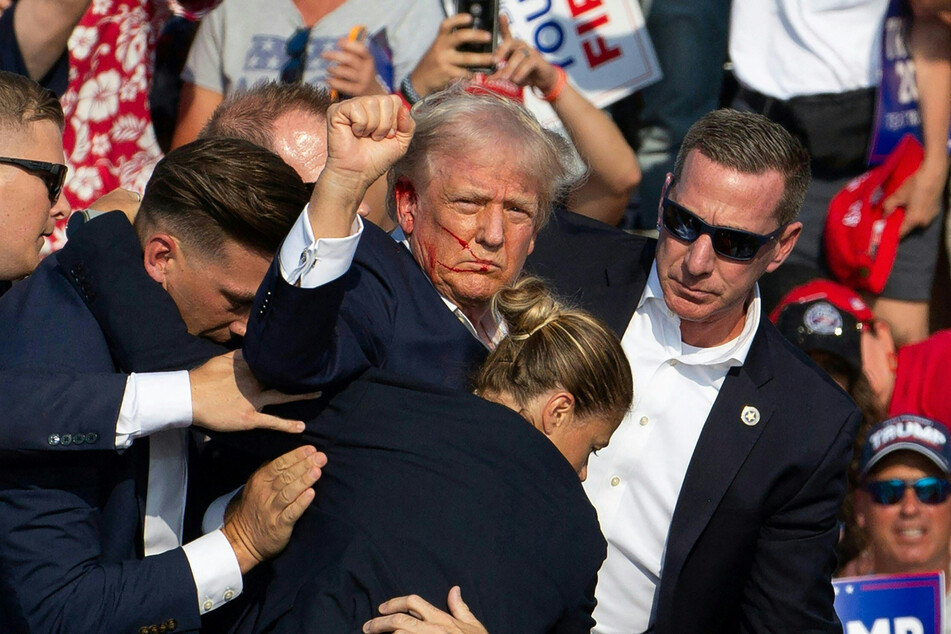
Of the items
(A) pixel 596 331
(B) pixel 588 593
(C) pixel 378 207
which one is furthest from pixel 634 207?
(B) pixel 588 593

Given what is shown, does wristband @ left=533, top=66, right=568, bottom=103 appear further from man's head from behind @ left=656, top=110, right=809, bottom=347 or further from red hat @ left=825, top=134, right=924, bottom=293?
red hat @ left=825, top=134, right=924, bottom=293

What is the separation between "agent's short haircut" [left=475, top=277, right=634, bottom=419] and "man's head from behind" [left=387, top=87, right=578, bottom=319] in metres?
0.24

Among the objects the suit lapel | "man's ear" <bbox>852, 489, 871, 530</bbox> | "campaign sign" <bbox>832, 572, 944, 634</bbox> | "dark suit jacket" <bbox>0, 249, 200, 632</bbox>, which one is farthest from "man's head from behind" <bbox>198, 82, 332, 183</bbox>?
"man's ear" <bbox>852, 489, 871, 530</bbox>

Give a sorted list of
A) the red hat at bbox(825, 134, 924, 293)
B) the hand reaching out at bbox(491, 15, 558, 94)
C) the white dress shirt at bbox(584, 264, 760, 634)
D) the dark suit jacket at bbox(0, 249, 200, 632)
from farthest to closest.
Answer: the red hat at bbox(825, 134, 924, 293)
the hand reaching out at bbox(491, 15, 558, 94)
the white dress shirt at bbox(584, 264, 760, 634)
the dark suit jacket at bbox(0, 249, 200, 632)

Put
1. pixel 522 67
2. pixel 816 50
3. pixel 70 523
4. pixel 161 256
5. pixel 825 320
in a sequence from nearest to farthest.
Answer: pixel 70 523 → pixel 161 256 → pixel 522 67 → pixel 825 320 → pixel 816 50

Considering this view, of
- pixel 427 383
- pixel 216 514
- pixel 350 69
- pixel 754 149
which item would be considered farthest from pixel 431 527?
pixel 350 69

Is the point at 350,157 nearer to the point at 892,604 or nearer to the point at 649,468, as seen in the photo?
the point at 649,468

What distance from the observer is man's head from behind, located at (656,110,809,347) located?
343cm

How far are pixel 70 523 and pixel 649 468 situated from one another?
1.68 meters

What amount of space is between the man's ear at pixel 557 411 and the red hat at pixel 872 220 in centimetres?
260

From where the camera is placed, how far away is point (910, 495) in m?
4.23

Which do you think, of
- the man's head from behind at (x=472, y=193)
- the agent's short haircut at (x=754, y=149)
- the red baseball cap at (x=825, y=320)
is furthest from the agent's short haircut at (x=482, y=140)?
the red baseball cap at (x=825, y=320)

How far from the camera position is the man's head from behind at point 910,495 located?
13.7 ft

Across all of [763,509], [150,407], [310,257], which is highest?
[310,257]
